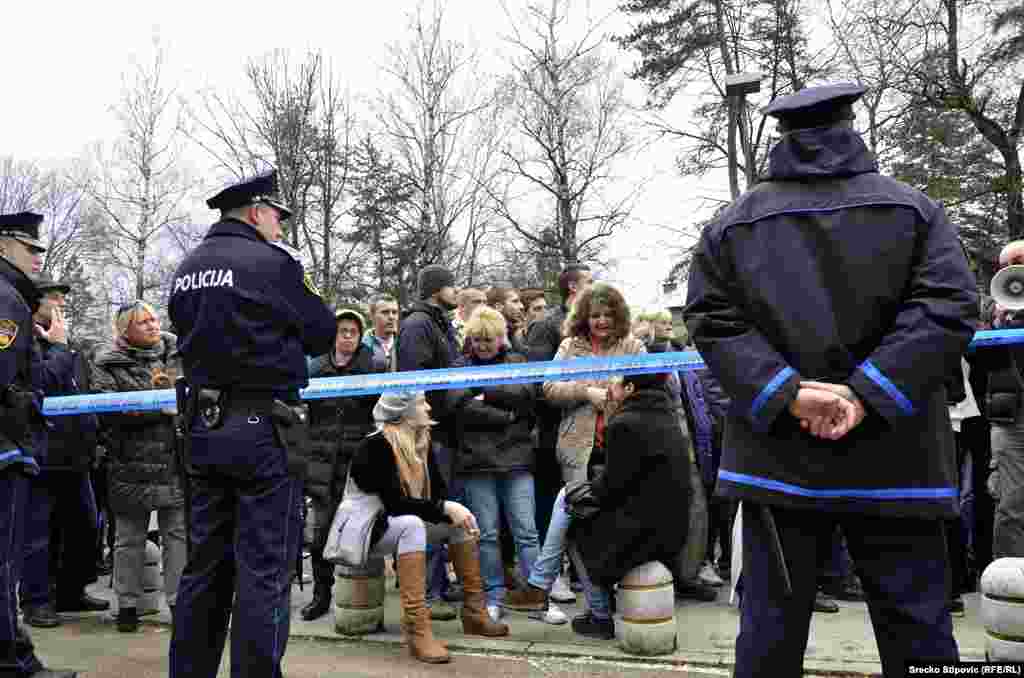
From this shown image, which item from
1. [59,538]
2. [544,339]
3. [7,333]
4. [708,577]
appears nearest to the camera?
[7,333]

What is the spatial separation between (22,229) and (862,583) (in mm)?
4372

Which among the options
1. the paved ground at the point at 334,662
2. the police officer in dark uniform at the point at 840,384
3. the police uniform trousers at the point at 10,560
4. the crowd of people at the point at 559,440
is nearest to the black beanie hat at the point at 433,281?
the crowd of people at the point at 559,440

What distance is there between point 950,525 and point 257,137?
805 inches

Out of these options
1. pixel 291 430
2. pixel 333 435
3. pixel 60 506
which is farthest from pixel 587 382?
pixel 60 506

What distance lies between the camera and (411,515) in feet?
16.6

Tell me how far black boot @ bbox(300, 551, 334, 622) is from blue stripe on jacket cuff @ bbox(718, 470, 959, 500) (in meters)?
4.05

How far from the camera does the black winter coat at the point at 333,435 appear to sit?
19.8ft

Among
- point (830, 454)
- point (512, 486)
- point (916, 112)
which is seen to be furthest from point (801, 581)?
point (916, 112)

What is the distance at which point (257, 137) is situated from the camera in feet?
73.8

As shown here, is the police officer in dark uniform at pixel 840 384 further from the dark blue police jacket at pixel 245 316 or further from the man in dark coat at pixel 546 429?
the man in dark coat at pixel 546 429

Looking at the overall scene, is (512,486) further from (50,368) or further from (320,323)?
(50,368)

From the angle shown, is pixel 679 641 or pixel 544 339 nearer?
pixel 679 641

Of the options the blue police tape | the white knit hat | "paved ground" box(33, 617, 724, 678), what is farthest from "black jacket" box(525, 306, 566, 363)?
"paved ground" box(33, 617, 724, 678)

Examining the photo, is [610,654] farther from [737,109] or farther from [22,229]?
[737,109]
